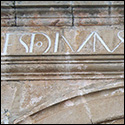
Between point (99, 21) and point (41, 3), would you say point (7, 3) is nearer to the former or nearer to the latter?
point (41, 3)

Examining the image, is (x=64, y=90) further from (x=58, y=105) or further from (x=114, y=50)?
(x=114, y=50)

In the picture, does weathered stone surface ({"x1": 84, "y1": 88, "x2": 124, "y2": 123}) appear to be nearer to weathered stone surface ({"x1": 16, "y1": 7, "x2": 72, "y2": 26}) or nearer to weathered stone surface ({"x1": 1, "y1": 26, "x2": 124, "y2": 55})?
weathered stone surface ({"x1": 1, "y1": 26, "x2": 124, "y2": 55})

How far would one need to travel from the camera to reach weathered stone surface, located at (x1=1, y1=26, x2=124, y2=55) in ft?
7.30

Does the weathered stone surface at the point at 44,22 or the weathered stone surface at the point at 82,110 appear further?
the weathered stone surface at the point at 44,22

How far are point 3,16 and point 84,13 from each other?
78cm

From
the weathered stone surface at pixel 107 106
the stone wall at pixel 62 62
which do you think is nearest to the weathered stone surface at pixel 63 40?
the stone wall at pixel 62 62

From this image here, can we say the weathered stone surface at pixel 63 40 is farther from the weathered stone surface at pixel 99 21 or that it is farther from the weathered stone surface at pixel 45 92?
the weathered stone surface at pixel 45 92

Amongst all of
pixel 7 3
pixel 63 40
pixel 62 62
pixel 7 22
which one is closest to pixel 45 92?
pixel 62 62

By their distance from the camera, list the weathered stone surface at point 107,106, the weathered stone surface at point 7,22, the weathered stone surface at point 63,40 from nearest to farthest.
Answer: the weathered stone surface at point 107,106 → the weathered stone surface at point 63,40 → the weathered stone surface at point 7,22

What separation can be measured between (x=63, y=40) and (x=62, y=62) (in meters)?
0.22

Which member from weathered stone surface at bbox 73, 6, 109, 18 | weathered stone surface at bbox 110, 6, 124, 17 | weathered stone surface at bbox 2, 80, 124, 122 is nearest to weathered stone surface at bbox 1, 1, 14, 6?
weathered stone surface at bbox 73, 6, 109, 18

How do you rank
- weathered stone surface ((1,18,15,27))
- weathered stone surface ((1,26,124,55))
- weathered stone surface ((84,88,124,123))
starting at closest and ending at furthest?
weathered stone surface ((84,88,124,123)), weathered stone surface ((1,26,124,55)), weathered stone surface ((1,18,15,27))

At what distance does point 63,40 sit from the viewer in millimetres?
2266

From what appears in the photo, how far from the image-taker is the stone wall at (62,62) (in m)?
2.08
